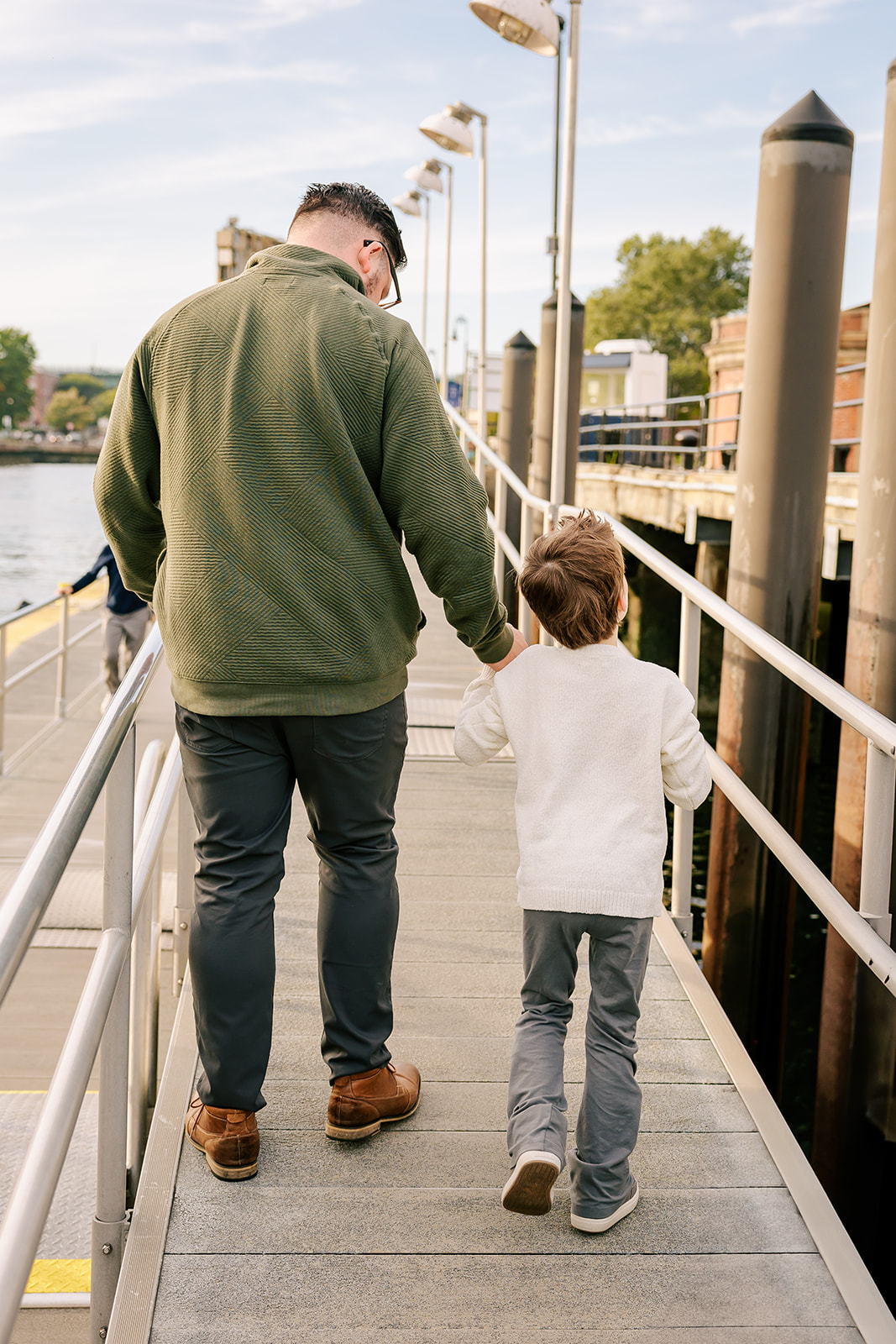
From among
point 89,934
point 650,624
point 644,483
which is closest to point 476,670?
point 89,934

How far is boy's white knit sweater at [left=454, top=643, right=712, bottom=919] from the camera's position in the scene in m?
1.97

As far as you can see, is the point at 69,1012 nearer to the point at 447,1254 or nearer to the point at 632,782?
the point at 447,1254

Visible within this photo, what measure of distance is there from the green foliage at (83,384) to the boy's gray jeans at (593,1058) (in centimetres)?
15514

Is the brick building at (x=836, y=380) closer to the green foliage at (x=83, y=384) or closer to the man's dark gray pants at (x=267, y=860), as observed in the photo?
the man's dark gray pants at (x=267, y=860)

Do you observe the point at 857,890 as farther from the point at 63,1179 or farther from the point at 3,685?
the point at 3,685

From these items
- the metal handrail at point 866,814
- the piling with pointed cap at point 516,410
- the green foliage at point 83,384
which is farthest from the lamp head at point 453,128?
the green foliage at point 83,384

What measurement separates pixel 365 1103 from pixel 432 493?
1.05 meters

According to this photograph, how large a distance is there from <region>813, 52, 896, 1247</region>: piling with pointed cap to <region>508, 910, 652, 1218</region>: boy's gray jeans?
1820mm

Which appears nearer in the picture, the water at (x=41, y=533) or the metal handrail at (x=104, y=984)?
the metal handrail at (x=104, y=984)

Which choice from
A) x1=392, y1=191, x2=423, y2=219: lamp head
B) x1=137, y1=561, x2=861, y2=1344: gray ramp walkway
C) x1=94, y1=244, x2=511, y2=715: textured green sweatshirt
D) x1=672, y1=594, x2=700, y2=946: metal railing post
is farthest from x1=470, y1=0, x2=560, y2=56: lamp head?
x1=392, y1=191, x2=423, y2=219: lamp head

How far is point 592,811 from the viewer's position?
198 centimetres

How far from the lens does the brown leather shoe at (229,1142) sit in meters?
2.09

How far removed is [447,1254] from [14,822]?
517cm

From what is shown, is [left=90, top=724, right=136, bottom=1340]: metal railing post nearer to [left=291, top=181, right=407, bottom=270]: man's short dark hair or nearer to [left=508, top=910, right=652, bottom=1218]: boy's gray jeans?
[left=508, top=910, right=652, bottom=1218]: boy's gray jeans
